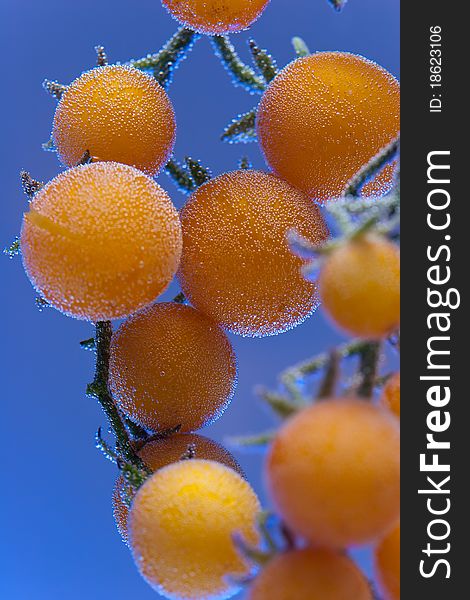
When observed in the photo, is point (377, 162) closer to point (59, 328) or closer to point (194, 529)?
point (194, 529)

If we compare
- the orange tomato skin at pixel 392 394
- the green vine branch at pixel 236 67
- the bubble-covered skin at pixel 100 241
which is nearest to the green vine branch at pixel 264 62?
the green vine branch at pixel 236 67

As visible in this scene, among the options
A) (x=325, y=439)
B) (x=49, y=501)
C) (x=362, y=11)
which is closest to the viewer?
(x=325, y=439)

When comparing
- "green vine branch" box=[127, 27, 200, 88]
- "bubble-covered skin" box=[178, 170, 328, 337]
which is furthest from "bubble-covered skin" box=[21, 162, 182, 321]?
"green vine branch" box=[127, 27, 200, 88]

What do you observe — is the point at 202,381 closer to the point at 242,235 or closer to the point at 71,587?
the point at 242,235

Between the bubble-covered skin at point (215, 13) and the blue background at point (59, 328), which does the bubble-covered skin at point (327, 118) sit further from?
the blue background at point (59, 328)

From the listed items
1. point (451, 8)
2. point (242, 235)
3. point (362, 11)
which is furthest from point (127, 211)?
point (362, 11)

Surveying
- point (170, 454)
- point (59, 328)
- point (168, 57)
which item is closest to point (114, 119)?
point (168, 57)
